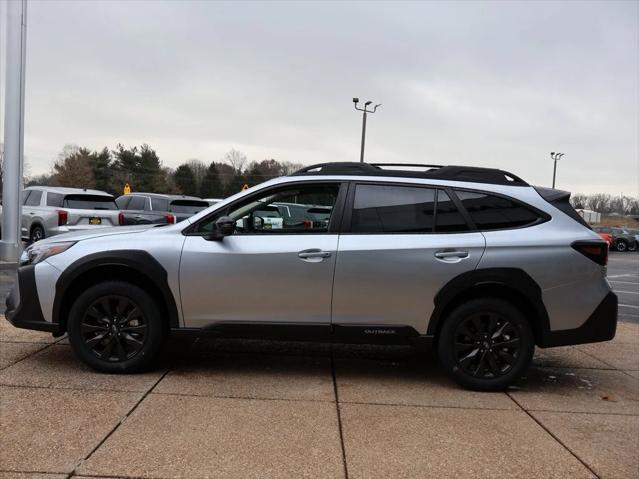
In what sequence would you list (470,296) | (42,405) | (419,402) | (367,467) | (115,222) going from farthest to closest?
(115,222)
(470,296)
(419,402)
(42,405)
(367,467)

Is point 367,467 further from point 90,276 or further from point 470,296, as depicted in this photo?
point 90,276

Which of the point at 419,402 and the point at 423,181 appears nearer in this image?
the point at 419,402

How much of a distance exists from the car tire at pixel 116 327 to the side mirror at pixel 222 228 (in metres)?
0.72

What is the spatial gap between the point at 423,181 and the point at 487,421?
1917 millimetres

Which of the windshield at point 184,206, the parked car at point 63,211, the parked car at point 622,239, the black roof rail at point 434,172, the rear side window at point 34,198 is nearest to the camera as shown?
the black roof rail at point 434,172

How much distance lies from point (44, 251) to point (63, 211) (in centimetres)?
979

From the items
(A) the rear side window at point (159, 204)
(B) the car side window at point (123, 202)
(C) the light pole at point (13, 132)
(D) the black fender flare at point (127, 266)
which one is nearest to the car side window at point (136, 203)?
(B) the car side window at point (123, 202)

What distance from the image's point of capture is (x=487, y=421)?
3863mm

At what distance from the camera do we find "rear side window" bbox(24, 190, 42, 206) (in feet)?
47.5

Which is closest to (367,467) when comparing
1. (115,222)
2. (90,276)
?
(90,276)

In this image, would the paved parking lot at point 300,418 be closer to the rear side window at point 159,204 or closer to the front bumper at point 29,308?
the front bumper at point 29,308

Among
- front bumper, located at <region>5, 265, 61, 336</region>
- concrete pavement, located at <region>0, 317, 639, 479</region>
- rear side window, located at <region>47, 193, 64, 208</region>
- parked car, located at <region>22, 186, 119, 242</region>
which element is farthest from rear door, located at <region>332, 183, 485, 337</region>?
rear side window, located at <region>47, 193, 64, 208</region>

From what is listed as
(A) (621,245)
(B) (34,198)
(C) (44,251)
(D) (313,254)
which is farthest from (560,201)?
(A) (621,245)

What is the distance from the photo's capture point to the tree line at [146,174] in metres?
75.2
